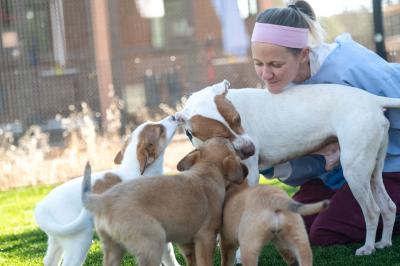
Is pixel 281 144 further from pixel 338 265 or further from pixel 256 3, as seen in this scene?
pixel 256 3

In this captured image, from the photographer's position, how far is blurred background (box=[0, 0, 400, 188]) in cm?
1268

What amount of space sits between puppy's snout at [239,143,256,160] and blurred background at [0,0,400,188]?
6.84 meters

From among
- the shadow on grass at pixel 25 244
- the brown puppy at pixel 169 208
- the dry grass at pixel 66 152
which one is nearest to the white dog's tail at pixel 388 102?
the brown puppy at pixel 169 208

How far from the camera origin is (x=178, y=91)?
596 inches

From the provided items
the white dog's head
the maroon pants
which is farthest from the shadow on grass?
the maroon pants

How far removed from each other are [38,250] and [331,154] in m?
2.42

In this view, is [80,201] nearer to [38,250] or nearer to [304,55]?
[38,250]

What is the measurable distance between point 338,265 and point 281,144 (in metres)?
0.94

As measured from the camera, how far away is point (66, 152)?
12.6 metres

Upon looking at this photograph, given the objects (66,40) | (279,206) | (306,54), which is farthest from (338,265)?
(66,40)

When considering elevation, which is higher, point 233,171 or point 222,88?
point 222,88

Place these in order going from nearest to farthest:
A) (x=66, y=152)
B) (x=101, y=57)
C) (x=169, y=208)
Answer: (x=169, y=208), (x=66, y=152), (x=101, y=57)

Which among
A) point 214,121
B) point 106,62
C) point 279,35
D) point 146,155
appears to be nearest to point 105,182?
point 146,155

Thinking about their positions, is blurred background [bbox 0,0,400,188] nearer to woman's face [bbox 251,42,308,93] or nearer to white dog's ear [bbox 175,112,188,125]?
woman's face [bbox 251,42,308,93]
